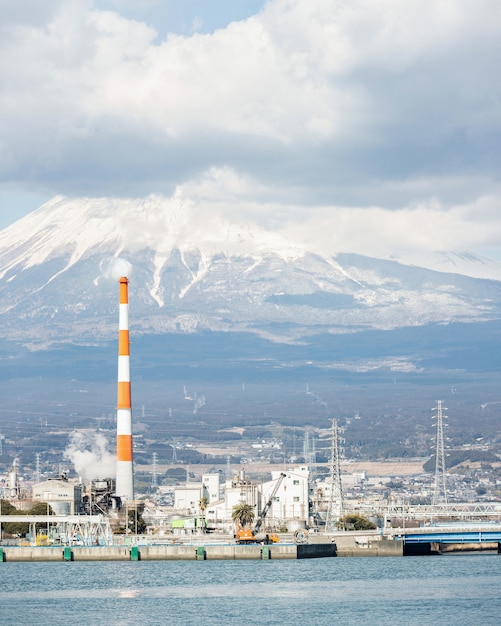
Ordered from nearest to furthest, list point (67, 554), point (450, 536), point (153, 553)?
1. point (67, 554)
2. point (153, 553)
3. point (450, 536)

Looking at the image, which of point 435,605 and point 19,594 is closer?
point 435,605

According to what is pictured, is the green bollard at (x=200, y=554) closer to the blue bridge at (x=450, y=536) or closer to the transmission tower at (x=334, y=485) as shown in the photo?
the blue bridge at (x=450, y=536)

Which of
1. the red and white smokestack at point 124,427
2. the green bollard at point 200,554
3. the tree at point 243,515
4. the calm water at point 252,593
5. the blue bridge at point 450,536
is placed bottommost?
the calm water at point 252,593

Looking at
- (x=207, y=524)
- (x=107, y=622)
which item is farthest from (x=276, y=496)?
(x=107, y=622)

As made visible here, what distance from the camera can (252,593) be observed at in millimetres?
84062

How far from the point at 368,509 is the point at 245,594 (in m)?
89.7

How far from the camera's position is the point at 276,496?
150 meters

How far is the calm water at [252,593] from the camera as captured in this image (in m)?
73.2

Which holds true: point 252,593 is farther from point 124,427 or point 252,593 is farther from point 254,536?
point 124,427

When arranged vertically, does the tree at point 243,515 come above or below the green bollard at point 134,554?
above

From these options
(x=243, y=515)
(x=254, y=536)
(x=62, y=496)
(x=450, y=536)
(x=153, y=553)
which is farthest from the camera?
(x=62, y=496)

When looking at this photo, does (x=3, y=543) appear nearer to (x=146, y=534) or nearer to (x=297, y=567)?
(x=146, y=534)

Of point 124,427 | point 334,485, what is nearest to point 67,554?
point 124,427

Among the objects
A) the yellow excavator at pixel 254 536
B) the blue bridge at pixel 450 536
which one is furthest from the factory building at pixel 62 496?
the blue bridge at pixel 450 536
